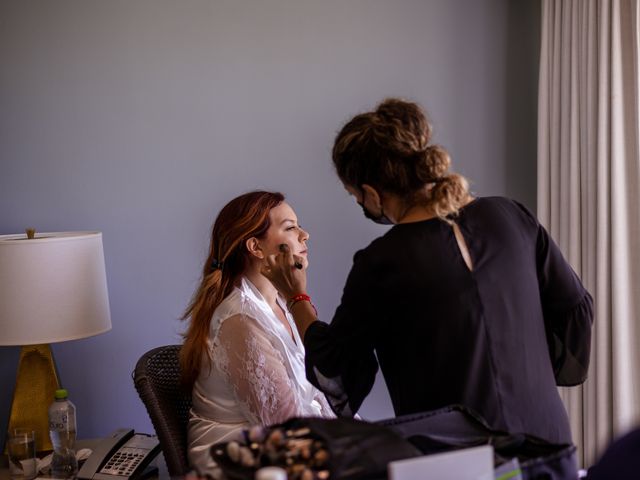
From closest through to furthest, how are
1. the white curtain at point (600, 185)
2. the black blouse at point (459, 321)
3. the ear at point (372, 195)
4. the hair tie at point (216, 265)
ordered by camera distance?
the black blouse at point (459, 321)
the ear at point (372, 195)
the hair tie at point (216, 265)
the white curtain at point (600, 185)

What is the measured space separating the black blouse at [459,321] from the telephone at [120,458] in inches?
28.1

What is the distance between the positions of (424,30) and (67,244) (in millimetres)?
1663

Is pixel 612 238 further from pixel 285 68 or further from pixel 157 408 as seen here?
pixel 157 408

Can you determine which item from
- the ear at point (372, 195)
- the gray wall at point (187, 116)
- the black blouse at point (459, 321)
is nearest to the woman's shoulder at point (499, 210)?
the black blouse at point (459, 321)

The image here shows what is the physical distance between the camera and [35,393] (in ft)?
7.66

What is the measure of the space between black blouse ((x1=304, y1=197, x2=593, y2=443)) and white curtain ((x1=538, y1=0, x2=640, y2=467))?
1.20m

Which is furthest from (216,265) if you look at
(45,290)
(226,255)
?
(45,290)

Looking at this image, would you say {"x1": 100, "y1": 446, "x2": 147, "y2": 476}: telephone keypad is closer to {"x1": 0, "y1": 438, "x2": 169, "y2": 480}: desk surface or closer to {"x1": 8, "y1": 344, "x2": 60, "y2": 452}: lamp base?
{"x1": 0, "y1": 438, "x2": 169, "y2": 480}: desk surface

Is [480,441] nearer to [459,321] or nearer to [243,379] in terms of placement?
[459,321]

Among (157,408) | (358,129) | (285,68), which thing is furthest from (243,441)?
(285,68)

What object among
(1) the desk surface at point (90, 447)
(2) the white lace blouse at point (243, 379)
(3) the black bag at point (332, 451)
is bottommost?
(1) the desk surface at point (90, 447)

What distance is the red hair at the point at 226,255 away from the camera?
2.20 meters

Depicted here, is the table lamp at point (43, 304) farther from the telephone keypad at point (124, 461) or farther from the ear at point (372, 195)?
the ear at point (372, 195)

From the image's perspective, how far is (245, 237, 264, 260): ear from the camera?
2277 mm
